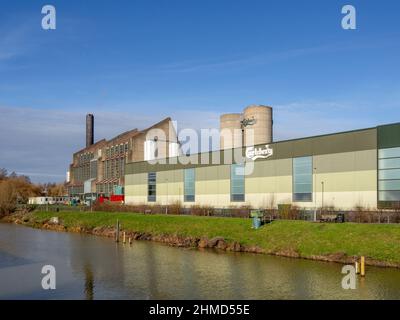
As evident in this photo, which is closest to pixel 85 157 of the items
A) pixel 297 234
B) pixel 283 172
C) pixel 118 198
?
pixel 118 198

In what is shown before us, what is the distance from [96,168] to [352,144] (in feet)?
244

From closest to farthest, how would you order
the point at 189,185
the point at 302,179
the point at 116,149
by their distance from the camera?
the point at 302,179 < the point at 189,185 < the point at 116,149

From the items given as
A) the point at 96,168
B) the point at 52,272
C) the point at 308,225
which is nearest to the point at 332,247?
the point at 308,225

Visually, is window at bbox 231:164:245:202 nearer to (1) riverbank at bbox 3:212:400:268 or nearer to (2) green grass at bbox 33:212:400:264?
(2) green grass at bbox 33:212:400:264

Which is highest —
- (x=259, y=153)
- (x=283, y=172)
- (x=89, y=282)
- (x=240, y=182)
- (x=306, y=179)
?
(x=259, y=153)

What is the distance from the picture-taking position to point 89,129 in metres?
122

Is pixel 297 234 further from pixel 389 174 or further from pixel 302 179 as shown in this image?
pixel 302 179

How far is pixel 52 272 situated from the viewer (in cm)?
3431

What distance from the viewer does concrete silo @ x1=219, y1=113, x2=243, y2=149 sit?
80.3 metres

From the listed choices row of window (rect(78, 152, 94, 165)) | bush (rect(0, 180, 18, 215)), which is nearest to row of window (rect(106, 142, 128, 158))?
row of window (rect(78, 152, 94, 165))

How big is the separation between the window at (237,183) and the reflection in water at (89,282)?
2978 cm

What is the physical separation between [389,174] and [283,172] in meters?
13.5

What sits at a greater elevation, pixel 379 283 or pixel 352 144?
pixel 352 144
